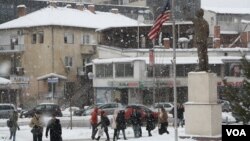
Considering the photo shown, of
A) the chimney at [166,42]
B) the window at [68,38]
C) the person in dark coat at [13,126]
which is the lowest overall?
the person in dark coat at [13,126]

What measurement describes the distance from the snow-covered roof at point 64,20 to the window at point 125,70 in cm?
963

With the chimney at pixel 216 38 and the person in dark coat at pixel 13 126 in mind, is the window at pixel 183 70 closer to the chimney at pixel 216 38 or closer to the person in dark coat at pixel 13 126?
the chimney at pixel 216 38

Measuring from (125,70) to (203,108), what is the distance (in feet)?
125

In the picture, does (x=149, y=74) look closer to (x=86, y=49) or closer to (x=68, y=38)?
(x=86, y=49)

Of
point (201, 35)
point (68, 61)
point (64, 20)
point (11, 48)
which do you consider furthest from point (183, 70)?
point (201, 35)

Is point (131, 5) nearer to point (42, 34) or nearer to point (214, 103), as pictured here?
point (42, 34)

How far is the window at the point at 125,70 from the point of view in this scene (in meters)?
59.6

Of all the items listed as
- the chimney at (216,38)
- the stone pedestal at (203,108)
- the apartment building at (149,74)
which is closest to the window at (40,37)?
the apartment building at (149,74)

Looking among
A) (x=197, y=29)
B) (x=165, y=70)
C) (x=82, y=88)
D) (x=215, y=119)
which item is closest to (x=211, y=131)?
(x=215, y=119)

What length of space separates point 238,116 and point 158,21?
11316 mm

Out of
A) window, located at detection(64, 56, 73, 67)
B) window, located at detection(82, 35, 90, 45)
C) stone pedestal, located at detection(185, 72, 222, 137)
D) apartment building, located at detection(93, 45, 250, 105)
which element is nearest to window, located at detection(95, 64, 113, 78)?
apartment building, located at detection(93, 45, 250, 105)

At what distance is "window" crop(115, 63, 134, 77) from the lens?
59616 mm

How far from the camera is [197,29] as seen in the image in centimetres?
2298

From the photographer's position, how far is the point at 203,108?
72.0ft
